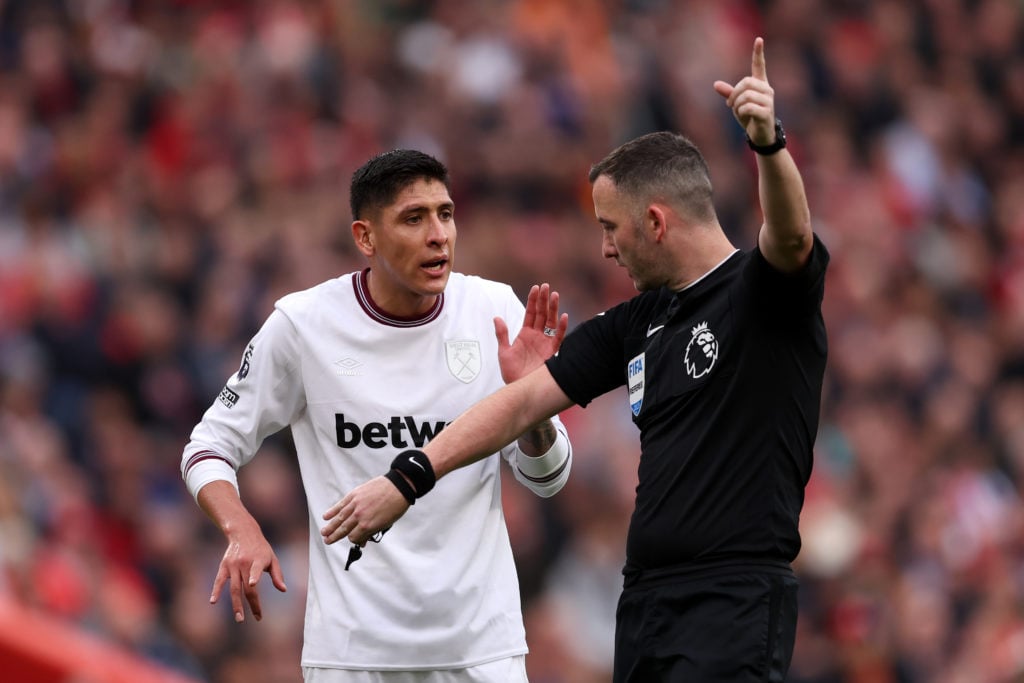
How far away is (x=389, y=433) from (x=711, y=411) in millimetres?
1338

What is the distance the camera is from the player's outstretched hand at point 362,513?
523 cm

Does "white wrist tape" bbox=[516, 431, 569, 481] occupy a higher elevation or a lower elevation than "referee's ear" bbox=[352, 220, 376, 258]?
lower

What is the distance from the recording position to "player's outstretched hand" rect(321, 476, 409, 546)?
5.23 m

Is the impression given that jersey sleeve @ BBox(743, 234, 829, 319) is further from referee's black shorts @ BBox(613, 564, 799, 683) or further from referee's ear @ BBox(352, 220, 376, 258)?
referee's ear @ BBox(352, 220, 376, 258)

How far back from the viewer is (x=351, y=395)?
6078 mm

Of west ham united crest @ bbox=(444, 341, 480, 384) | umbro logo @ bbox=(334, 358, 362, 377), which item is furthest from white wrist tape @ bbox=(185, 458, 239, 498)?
west ham united crest @ bbox=(444, 341, 480, 384)

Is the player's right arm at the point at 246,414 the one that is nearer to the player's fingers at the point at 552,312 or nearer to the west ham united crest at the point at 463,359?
the west ham united crest at the point at 463,359

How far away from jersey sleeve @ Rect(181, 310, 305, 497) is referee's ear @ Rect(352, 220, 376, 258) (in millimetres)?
367

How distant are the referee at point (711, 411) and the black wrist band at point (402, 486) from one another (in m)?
0.03

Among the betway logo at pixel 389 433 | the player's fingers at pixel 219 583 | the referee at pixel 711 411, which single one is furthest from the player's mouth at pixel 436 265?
the player's fingers at pixel 219 583

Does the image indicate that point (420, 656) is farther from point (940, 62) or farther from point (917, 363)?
point (940, 62)

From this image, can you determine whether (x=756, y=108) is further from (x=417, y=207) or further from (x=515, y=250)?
(x=515, y=250)

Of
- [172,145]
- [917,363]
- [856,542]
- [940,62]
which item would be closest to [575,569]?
[856,542]

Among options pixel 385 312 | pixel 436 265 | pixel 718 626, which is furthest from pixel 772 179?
pixel 385 312
